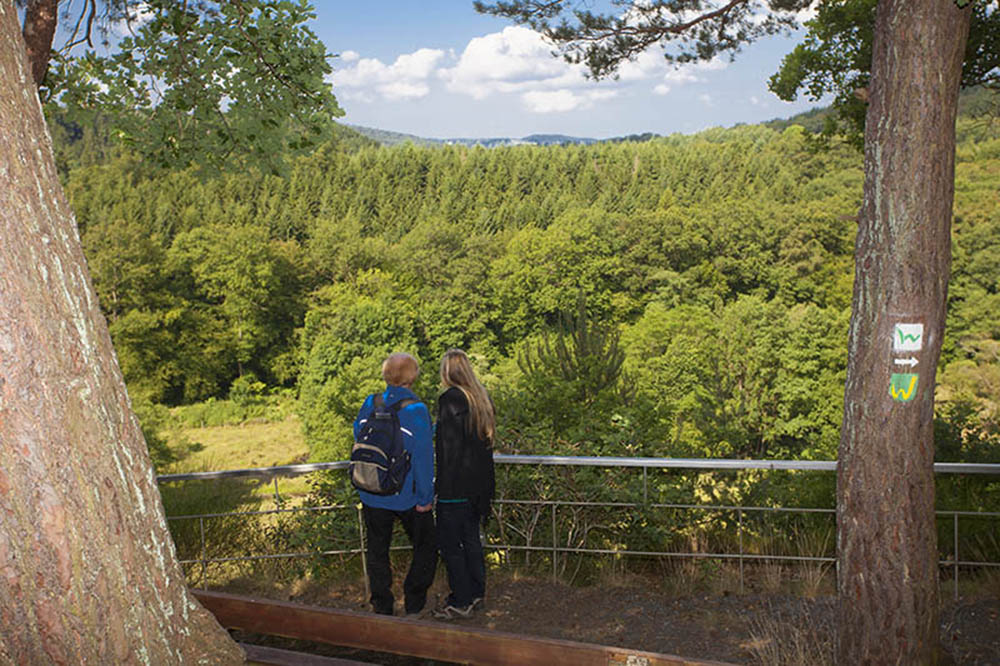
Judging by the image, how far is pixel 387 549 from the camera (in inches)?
163

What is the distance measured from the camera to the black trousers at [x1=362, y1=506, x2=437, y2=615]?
4051 millimetres

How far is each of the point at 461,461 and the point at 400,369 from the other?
522 millimetres

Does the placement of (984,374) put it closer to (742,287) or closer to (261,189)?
(742,287)

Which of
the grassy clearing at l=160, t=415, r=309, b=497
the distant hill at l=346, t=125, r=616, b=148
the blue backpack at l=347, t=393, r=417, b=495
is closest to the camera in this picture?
the blue backpack at l=347, t=393, r=417, b=495

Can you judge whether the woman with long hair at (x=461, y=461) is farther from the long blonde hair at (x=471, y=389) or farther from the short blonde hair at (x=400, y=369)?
the short blonde hair at (x=400, y=369)

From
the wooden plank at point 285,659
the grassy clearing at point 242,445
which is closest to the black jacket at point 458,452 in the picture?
the wooden plank at point 285,659

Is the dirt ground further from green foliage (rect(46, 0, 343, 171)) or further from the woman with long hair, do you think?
green foliage (rect(46, 0, 343, 171))

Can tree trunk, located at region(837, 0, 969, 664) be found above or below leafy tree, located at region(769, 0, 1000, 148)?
below

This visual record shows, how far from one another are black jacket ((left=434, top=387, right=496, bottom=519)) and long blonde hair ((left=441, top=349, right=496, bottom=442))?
0.02 m

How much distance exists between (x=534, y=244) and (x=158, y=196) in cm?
3499

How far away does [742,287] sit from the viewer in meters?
52.2

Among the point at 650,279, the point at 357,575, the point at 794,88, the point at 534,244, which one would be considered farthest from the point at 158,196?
the point at 357,575

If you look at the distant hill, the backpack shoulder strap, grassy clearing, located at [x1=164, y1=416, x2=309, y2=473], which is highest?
the distant hill

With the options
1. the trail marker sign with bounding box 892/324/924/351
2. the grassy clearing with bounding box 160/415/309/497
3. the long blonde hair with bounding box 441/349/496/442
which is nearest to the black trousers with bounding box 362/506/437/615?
the long blonde hair with bounding box 441/349/496/442
